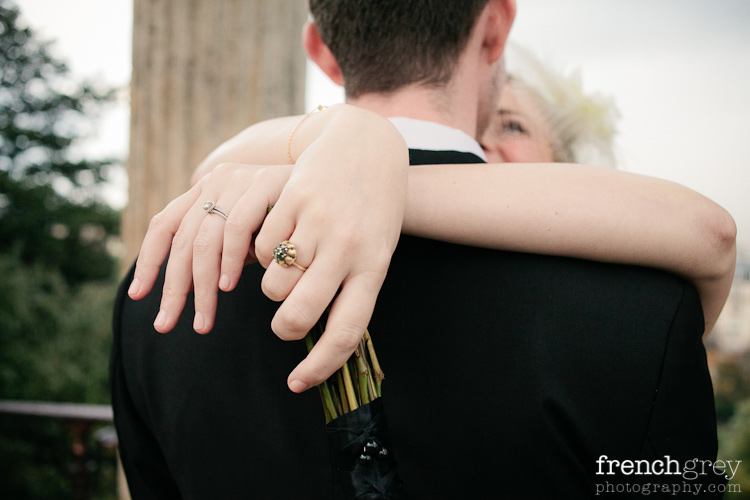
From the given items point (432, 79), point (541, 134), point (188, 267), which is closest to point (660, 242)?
point (432, 79)

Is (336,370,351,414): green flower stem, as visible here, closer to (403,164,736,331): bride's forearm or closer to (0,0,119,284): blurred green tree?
(403,164,736,331): bride's forearm

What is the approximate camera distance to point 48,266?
8.43 meters

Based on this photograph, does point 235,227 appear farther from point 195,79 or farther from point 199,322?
point 195,79

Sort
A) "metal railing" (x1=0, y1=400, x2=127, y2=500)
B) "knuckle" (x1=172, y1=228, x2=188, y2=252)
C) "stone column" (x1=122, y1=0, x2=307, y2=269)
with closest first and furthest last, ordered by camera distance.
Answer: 1. "knuckle" (x1=172, y1=228, x2=188, y2=252)
2. "stone column" (x1=122, y1=0, x2=307, y2=269)
3. "metal railing" (x1=0, y1=400, x2=127, y2=500)

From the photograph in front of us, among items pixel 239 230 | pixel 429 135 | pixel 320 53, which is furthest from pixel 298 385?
pixel 320 53

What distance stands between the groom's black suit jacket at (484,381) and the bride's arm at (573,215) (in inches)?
2.0

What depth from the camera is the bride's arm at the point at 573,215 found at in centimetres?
73

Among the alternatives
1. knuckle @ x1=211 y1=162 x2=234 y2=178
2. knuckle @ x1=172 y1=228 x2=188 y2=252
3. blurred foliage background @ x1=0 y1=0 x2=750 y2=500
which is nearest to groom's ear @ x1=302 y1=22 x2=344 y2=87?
knuckle @ x1=211 y1=162 x2=234 y2=178

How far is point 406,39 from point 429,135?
21cm

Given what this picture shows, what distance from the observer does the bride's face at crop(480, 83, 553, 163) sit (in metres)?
2.28

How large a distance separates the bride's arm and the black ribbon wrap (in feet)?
0.94

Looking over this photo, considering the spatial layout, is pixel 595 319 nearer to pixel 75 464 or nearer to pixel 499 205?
pixel 499 205

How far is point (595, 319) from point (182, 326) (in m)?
0.71

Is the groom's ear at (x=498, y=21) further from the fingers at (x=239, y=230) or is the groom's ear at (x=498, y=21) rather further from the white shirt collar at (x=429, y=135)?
the fingers at (x=239, y=230)
